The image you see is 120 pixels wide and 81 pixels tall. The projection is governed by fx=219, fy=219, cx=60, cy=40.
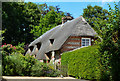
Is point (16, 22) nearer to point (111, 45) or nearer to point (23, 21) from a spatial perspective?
point (23, 21)

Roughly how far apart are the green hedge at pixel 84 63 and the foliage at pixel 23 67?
2.26m

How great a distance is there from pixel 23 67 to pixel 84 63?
614cm

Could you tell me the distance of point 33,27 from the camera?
47.5 meters

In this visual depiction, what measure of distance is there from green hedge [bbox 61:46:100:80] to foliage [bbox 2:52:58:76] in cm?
226

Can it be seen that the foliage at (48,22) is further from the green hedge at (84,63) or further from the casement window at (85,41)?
the green hedge at (84,63)

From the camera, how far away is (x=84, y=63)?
17.4 m

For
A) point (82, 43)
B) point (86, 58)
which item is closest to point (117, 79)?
point (86, 58)

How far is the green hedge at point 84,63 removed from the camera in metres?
15.6

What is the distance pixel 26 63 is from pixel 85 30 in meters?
10.1

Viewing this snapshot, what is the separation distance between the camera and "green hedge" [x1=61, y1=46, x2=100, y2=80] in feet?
51.0

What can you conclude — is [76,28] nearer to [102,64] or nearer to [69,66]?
[69,66]

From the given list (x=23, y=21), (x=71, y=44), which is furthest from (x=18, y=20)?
(x=71, y=44)

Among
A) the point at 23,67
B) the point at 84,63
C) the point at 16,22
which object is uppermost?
the point at 16,22

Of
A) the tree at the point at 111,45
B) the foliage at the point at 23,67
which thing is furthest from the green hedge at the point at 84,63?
the foliage at the point at 23,67
